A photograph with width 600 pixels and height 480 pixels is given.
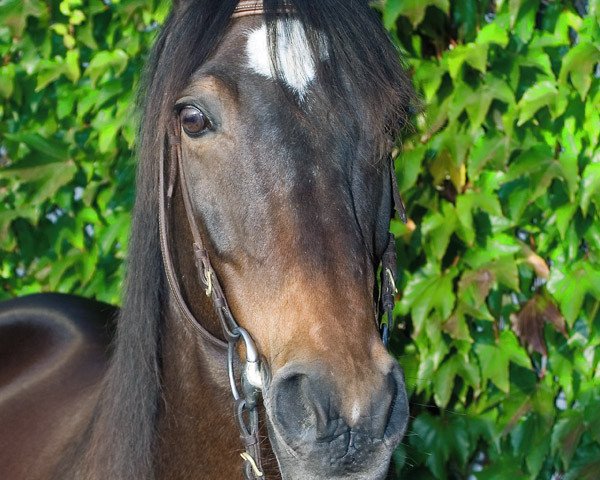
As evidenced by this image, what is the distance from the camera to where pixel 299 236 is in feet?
5.31

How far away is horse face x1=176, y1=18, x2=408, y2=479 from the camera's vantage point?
1.52m

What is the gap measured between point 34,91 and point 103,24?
0.36 metres

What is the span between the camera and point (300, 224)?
1.63 meters

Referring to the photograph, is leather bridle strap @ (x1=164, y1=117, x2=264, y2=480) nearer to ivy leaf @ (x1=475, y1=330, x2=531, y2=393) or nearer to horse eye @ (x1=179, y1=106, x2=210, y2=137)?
horse eye @ (x1=179, y1=106, x2=210, y2=137)

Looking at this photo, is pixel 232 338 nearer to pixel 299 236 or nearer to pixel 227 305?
pixel 227 305

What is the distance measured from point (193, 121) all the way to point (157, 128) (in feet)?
0.53

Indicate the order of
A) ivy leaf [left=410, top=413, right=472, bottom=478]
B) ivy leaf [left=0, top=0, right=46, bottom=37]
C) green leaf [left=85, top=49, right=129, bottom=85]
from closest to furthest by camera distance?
1. ivy leaf [left=410, top=413, right=472, bottom=478]
2. green leaf [left=85, top=49, right=129, bottom=85]
3. ivy leaf [left=0, top=0, right=46, bottom=37]

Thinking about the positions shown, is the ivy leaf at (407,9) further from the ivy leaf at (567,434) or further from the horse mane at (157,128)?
the ivy leaf at (567,434)

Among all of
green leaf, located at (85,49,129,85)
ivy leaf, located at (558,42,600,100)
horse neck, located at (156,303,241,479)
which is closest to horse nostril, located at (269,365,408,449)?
horse neck, located at (156,303,241,479)

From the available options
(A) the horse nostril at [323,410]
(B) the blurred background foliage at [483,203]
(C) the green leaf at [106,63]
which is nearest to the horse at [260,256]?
(A) the horse nostril at [323,410]

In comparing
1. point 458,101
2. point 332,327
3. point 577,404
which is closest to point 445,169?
point 458,101

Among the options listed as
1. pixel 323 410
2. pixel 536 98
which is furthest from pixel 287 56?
pixel 536 98

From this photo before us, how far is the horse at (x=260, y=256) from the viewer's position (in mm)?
1543

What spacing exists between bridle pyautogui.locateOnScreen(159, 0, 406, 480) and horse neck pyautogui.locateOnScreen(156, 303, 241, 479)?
0.06 metres
